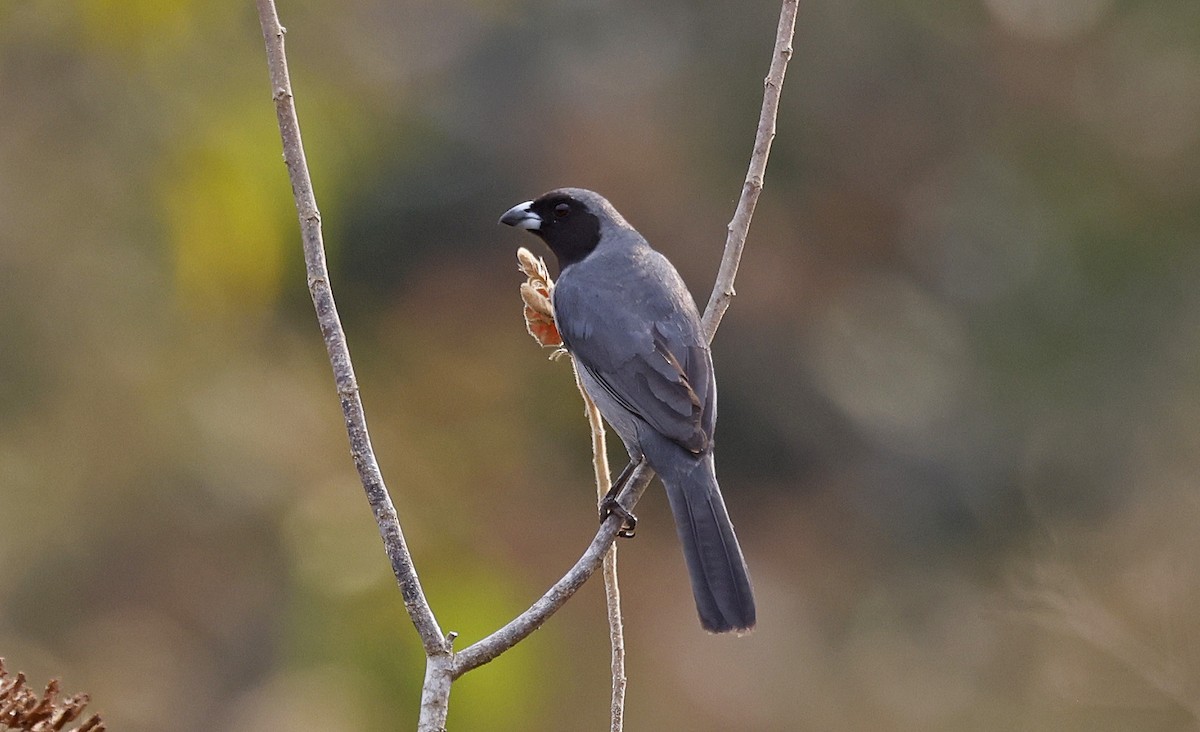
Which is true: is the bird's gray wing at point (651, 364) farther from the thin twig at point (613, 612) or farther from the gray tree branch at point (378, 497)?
the gray tree branch at point (378, 497)

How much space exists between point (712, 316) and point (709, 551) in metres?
0.63

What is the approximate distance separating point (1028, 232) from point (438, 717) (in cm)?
917

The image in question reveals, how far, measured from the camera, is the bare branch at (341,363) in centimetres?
245

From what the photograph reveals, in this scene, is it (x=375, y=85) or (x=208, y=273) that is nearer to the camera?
(x=208, y=273)

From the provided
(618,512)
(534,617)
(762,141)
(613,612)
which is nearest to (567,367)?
(618,512)

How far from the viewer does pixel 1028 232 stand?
10562mm

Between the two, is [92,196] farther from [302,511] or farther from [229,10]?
[302,511]

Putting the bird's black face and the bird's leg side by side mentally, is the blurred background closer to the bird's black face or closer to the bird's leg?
the bird's black face

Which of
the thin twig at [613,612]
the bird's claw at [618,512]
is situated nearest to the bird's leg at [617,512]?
the bird's claw at [618,512]

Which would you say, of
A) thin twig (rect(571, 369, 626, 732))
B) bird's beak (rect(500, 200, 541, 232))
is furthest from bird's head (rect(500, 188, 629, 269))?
thin twig (rect(571, 369, 626, 732))

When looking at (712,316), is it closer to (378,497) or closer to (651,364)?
(651,364)

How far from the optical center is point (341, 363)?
2531 mm

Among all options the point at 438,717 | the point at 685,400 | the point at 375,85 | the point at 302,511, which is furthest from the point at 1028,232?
the point at 438,717

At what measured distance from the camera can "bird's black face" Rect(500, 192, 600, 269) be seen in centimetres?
495
